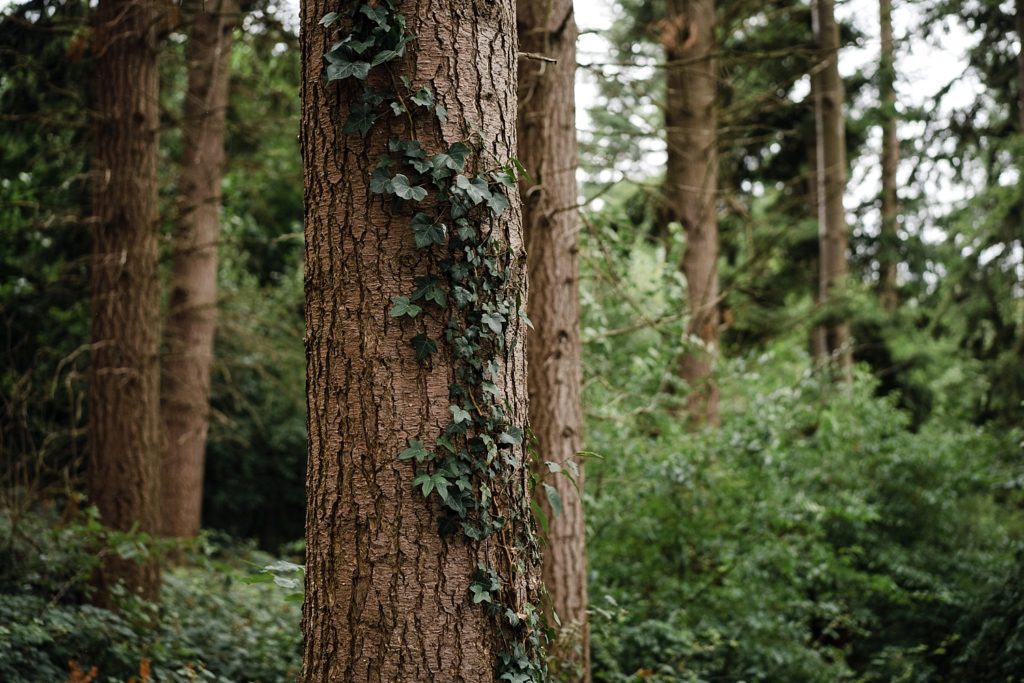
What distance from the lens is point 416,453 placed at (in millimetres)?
2531

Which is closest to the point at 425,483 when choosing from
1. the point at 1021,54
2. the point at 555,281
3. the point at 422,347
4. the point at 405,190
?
the point at 422,347

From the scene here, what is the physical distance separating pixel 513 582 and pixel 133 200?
562cm

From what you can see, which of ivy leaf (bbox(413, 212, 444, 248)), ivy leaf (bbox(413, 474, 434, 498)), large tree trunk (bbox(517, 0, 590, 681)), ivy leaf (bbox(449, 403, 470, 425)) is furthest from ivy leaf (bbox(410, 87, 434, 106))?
large tree trunk (bbox(517, 0, 590, 681))

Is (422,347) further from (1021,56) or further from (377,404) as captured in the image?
(1021,56)

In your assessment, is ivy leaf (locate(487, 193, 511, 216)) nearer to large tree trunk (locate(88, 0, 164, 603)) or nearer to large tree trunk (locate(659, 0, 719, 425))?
large tree trunk (locate(88, 0, 164, 603))

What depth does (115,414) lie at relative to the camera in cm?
677

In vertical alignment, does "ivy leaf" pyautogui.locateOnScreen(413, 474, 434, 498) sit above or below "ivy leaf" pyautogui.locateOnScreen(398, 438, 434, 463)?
below

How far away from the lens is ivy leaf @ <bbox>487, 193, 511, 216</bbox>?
104 inches

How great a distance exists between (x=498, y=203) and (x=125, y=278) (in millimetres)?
5249

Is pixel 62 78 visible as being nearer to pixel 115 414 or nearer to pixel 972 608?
pixel 115 414

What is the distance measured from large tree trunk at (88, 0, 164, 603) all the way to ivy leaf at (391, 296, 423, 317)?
4996mm

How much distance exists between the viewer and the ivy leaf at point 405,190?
254 cm

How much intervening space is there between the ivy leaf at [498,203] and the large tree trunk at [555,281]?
221cm

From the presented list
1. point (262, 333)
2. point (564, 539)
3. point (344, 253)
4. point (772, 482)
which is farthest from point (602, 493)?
point (262, 333)
